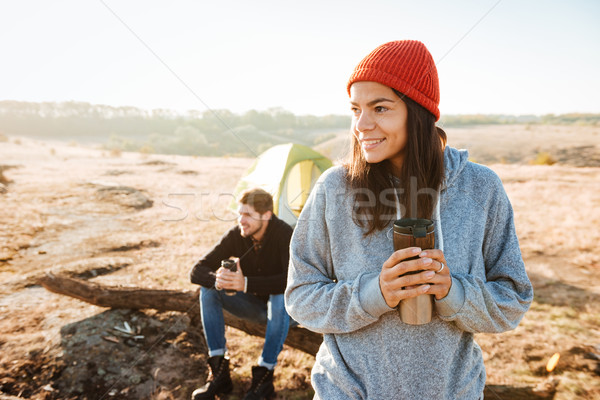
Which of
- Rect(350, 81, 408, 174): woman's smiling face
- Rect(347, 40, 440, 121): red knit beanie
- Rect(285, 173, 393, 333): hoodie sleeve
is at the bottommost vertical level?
Rect(285, 173, 393, 333): hoodie sleeve

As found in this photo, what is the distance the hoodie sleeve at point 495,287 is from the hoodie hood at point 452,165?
0.48ft

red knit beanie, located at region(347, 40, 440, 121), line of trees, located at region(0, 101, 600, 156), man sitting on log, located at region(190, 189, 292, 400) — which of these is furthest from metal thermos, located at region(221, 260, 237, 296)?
line of trees, located at region(0, 101, 600, 156)

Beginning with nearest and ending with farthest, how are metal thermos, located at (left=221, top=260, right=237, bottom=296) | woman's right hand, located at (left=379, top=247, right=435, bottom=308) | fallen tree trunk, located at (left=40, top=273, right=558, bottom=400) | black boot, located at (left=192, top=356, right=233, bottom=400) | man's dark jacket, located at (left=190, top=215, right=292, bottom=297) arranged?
1. woman's right hand, located at (left=379, top=247, right=435, bottom=308)
2. black boot, located at (left=192, top=356, right=233, bottom=400)
3. metal thermos, located at (left=221, top=260, right=237, bottom=296)
4. man's dark jacket, located at (left=190, top=215, right=292, bottom=297)
5. fallen tree trunk, located at (left=40, top=273, right=558, bottom=400)

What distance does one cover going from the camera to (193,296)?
157 inches

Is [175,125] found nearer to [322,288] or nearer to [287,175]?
[287,175]

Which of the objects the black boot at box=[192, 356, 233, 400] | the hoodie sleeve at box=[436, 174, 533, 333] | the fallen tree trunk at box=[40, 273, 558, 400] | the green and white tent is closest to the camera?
the hoodie sleeve at box=[436, 174, 533, 333]

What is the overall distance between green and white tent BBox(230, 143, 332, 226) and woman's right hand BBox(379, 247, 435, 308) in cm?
555

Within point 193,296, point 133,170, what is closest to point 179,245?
point 193,296

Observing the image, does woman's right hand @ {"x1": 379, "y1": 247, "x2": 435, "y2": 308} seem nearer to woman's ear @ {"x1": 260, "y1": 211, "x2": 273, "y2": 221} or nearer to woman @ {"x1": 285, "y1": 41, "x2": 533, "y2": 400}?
woman @ {"x1": 285, "y1": 41, "x2": 533, "y2": 400}

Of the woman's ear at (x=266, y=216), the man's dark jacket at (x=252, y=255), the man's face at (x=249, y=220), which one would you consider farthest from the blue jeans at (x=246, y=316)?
the woman's ear at (x=266, y=216)

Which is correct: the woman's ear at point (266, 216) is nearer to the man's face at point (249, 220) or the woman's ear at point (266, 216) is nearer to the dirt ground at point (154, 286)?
the man's face at point (249, 220)

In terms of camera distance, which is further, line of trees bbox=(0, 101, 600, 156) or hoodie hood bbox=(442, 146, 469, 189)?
line of trees bbox=(0, 101, 600, 156)

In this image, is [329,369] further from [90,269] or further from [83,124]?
[83,124]

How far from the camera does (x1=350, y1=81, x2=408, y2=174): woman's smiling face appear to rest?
140 cm
